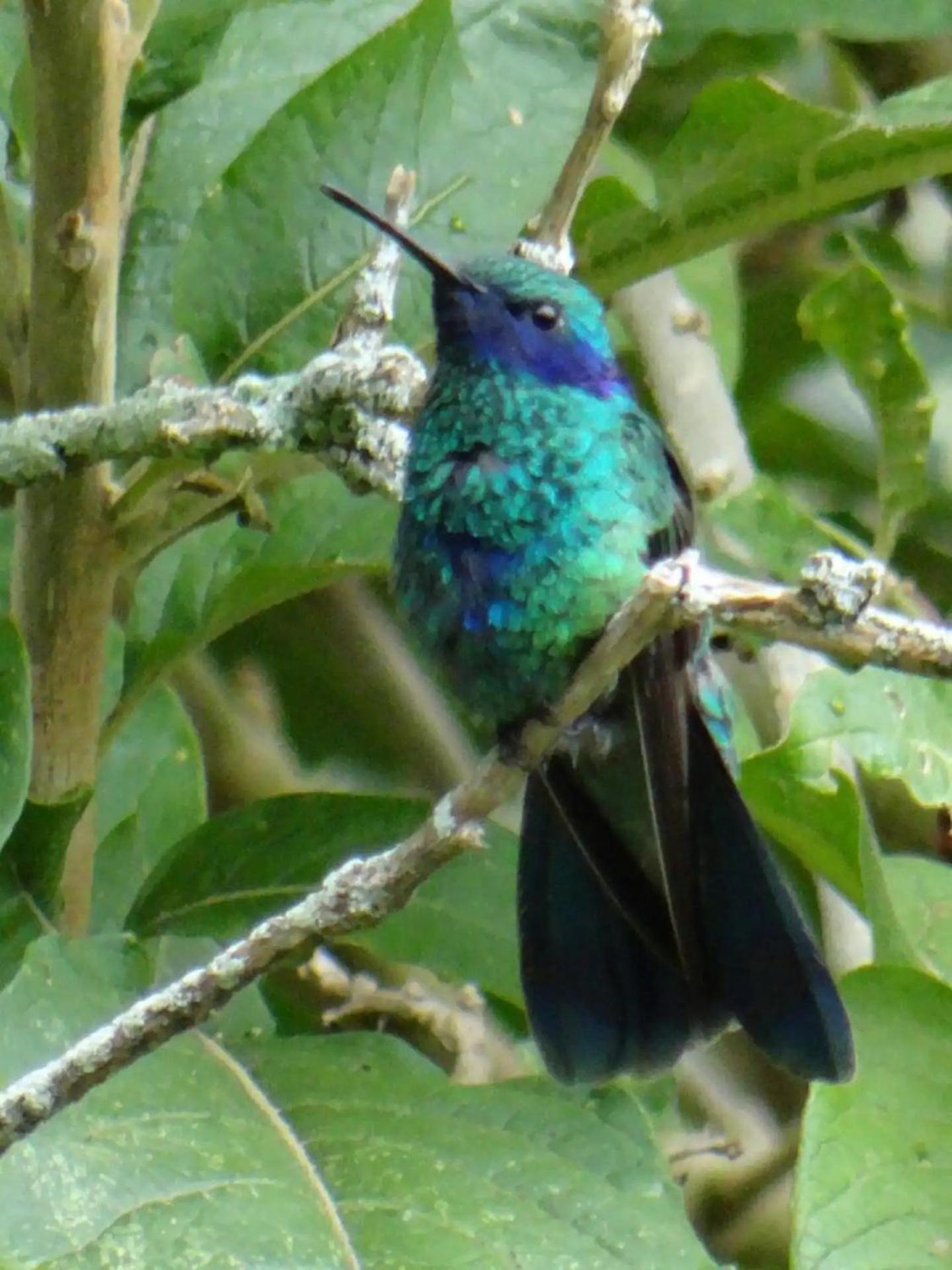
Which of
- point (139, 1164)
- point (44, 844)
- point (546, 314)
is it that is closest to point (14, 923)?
point (44, 844)

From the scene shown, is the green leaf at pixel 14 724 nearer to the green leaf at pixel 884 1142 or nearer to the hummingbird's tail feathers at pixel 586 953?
the hummingbird's tail feathers at pixel 586 953

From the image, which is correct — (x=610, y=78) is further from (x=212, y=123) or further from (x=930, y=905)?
(x=930, y=905)

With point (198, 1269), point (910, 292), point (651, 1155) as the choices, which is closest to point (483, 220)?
point (651, 1155)

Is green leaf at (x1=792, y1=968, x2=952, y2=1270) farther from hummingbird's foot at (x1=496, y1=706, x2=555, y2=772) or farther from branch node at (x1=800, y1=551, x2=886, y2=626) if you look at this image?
branch node at (x1=800, y1=551, x2=886, y2=626)

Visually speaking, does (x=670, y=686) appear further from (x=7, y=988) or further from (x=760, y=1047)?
(x=7, y=988)

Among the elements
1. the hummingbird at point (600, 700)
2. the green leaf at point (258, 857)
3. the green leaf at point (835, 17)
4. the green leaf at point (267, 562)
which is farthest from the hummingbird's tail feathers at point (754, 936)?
the green leaf at point (835, 17)

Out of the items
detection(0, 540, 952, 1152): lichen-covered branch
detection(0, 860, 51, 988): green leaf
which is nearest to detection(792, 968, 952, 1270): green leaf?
detection(0, 540, 952, 1152): lichen-covered branch
